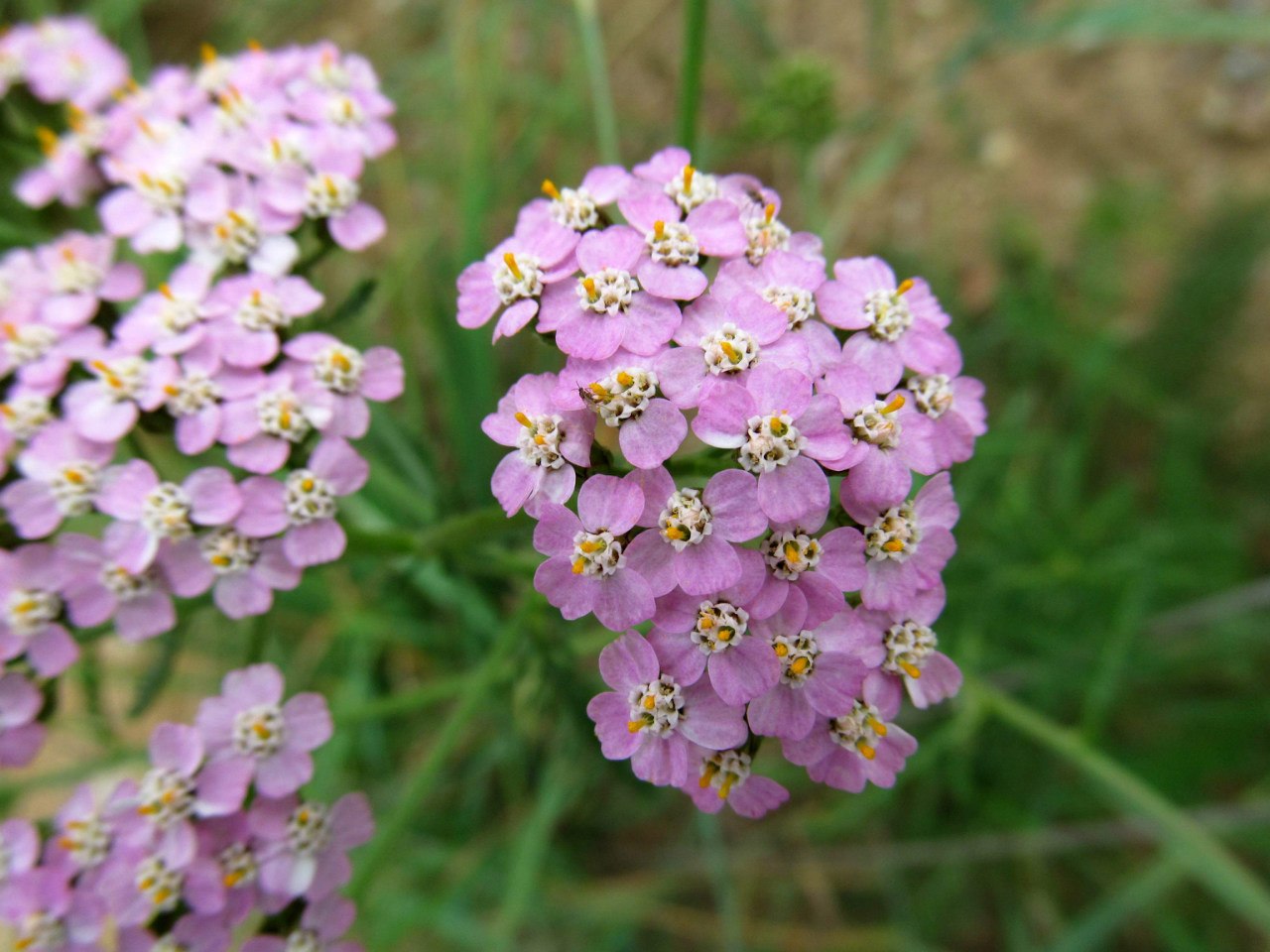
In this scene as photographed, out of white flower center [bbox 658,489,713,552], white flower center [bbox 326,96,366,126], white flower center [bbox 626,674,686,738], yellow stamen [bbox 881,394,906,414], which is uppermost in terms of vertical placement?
white flower center [bbox 326,96,366,126]

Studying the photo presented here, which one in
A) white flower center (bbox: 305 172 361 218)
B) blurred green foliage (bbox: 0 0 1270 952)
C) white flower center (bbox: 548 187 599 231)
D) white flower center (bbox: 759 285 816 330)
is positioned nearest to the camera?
white flower center (bbox: 759 285 816 330)

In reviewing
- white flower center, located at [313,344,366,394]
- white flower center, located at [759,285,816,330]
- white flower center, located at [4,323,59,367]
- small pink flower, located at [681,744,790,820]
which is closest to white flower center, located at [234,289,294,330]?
white flower center, located at [313,344,366,394]

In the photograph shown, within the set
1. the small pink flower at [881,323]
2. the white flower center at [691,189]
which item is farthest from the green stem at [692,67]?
the small pink flower at [881,323]

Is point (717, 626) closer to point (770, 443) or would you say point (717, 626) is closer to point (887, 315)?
point (770, 443)

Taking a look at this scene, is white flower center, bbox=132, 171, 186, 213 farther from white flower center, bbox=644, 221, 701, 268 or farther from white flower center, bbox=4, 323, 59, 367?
white flower center, bbox=644, 221, 701, 268

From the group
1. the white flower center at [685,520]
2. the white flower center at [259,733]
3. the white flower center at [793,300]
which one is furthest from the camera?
the white flower center at [259,733]

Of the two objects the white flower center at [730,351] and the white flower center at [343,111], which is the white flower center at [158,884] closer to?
the white flower center at [730,351]
